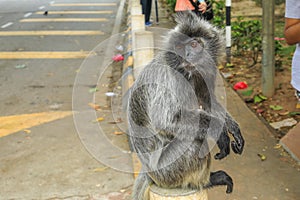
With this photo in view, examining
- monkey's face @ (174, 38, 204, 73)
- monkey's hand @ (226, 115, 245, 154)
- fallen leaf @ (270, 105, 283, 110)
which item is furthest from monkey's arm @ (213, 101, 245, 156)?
fallen leaf @ (270, 105, 283, 110)

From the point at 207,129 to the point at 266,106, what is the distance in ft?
12.5

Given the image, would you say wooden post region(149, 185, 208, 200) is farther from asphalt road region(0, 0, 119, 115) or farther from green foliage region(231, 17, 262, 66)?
green foliage region(231, 17, 262, 66)

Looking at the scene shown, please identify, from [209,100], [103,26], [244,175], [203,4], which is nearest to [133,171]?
[244,175]

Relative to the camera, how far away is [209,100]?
2.97m

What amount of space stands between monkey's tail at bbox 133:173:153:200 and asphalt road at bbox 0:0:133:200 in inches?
37.8

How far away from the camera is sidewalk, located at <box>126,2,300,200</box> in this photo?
4.20 metres

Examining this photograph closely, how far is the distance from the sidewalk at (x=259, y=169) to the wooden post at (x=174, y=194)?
1238 millimetres

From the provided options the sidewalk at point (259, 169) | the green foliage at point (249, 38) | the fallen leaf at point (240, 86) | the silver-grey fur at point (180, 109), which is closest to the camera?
the silver-grey fur at point (180, 109)

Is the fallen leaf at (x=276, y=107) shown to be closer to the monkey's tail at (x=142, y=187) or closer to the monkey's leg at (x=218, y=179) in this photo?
the monkey's leg at (x=218, y=179)

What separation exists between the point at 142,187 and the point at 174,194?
32 cm

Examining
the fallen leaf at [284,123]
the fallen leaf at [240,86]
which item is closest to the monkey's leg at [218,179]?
the fallen leaf at [284,123]

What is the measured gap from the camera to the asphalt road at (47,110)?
4555mm

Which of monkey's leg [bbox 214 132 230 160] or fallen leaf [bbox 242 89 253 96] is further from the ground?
monkey's leg [bbox 214 132 230 160]

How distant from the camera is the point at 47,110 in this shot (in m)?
6.70
